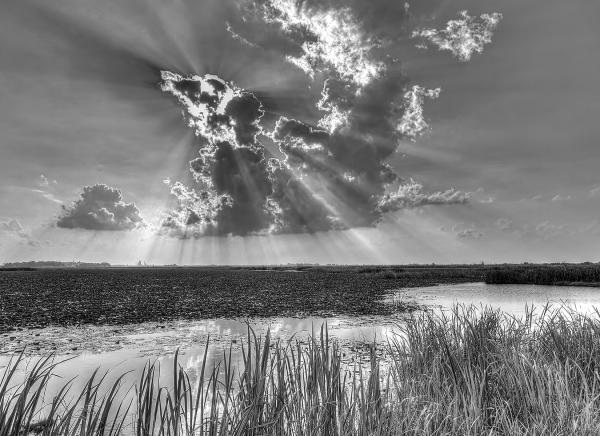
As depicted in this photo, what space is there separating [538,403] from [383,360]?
21.1 feet

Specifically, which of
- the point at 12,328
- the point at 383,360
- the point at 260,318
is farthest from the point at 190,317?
the point at 383,360

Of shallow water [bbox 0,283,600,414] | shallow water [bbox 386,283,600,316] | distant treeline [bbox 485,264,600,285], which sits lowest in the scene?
shallow water [bbox 0,283,600,414]

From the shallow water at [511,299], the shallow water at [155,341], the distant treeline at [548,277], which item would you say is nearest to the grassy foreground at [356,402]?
the shallow water at [155,341]

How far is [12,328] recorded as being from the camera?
16.4m

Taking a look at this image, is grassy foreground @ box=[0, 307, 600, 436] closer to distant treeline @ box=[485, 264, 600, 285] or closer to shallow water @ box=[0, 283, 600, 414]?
shallow water @ box=[0, 283, 600, 414]

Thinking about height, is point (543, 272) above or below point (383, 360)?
above

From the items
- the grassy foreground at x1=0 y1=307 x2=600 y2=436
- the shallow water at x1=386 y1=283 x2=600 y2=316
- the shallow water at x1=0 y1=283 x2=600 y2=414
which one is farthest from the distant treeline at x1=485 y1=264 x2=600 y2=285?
the grassy foreground at x1=0 y1=307 x2=600 y2=436

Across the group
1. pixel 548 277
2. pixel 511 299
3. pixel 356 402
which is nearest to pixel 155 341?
pixel 356 402

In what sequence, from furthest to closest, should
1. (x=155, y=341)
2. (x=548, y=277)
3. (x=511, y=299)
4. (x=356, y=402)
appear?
(x=548, y=277) → (x=511, y=299) → (x=155, y=341) → (x=356, y=402)

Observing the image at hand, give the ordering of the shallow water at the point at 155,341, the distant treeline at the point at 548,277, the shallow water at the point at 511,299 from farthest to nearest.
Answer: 1. the distant treeline at the point at 548,277
2. the shallow water at the point at 511,299
3. the shallow water at the point at 155,341

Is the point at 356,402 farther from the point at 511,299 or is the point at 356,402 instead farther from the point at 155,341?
the point at 511,299

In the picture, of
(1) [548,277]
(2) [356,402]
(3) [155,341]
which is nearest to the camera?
(2) [356,402]

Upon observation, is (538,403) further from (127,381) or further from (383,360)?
(127,381)

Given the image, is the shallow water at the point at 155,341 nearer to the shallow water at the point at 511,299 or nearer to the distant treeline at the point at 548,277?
the shallow water at the point at 511,299
